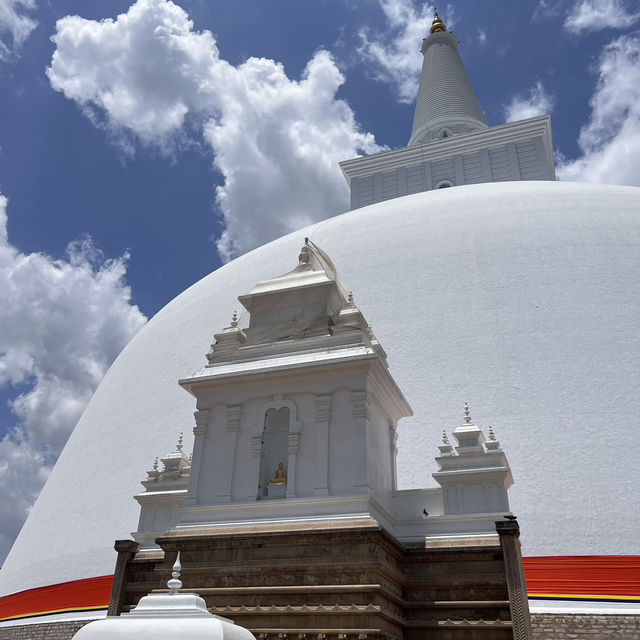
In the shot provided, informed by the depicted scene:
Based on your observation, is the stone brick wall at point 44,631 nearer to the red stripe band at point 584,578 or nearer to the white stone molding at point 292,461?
the white stone molding at point 292,461

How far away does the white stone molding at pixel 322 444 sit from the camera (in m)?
9.65

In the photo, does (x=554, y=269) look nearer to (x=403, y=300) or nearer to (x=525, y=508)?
(x=403, y=300)

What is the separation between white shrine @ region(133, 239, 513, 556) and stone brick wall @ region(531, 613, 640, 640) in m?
2.50

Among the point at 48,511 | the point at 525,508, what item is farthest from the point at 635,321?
the point at 48,511

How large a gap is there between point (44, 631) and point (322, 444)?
31.1 ft

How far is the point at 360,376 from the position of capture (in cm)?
1022

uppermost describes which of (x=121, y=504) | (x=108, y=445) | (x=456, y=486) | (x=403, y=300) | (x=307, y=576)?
(x=403, y=300)

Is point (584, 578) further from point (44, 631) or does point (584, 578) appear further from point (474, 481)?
point (44, 631)

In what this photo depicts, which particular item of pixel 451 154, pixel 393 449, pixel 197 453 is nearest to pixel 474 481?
pixel 393 449

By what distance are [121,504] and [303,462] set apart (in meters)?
7.68

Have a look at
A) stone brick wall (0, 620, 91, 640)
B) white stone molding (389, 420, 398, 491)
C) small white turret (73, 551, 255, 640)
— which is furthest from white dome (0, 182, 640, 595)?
small white turret (73, 551, 255, 640)

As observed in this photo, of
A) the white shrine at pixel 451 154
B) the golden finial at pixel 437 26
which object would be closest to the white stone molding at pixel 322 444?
the white shrine at pixel 451 154

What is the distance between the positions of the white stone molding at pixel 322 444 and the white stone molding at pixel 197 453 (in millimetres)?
1982

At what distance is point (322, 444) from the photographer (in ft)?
32.7
